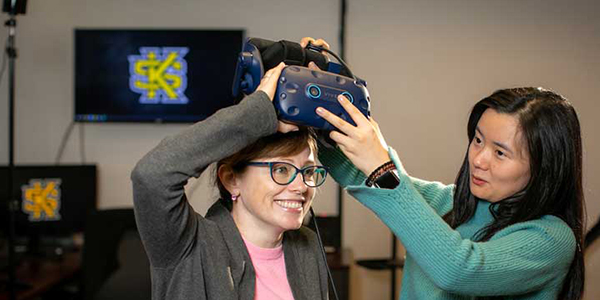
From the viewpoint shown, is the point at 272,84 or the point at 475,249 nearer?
the point at 272,84

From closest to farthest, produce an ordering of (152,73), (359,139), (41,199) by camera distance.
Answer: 1. (359,139)
2. (41,199)
3. (152,73)

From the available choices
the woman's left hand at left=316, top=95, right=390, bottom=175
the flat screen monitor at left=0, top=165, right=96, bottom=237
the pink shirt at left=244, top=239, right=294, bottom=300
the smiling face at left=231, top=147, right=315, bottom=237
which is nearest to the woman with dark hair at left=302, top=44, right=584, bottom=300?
the woman's left hand at left=316, top=95, right=390, bottom=175

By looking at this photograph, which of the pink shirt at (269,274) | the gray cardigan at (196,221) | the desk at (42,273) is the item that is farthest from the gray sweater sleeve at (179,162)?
the desk at (42,273)

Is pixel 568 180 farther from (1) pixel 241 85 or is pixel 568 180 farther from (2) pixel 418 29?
(2) pixel 418 29

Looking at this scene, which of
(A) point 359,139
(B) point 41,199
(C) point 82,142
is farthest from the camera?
(C) point 82,142

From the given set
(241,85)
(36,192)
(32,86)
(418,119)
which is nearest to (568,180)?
(241,85)

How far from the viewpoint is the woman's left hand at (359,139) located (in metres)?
1.03

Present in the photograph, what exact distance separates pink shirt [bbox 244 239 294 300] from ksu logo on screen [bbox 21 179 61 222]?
80.1 inches

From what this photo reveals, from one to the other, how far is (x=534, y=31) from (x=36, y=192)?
281 cm

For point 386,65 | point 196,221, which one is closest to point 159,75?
point 386,65

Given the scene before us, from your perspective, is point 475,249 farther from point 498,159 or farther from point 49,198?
point 49,198

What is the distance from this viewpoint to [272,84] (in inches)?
39.5

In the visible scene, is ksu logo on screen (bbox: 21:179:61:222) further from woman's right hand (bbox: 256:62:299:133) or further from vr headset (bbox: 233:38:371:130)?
woman's right hand (bbox: 256:62:299:133)

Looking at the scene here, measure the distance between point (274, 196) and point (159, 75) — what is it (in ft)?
6.86
